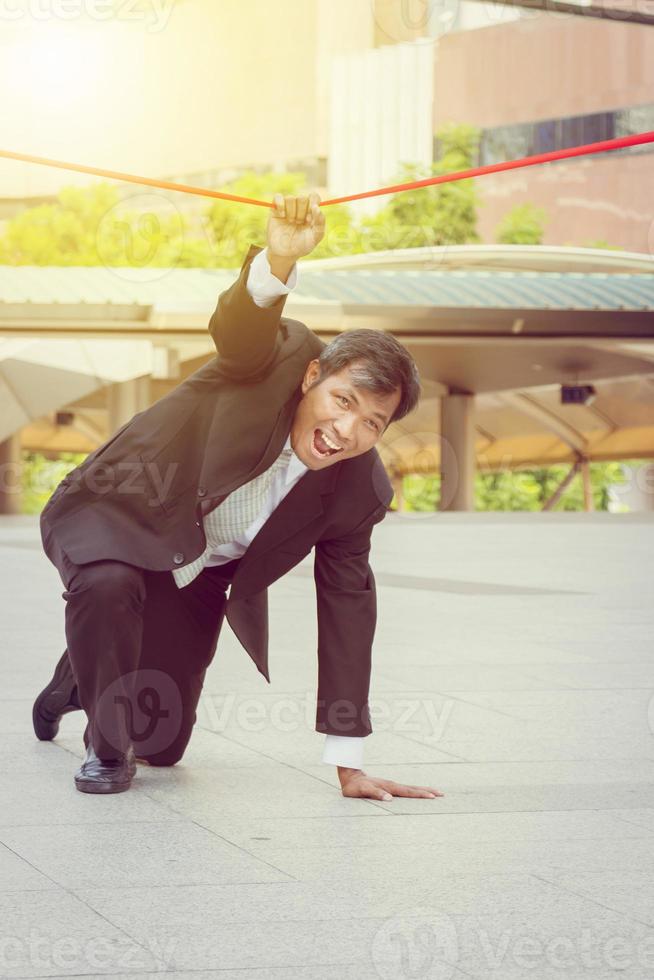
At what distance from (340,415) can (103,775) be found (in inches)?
48.7

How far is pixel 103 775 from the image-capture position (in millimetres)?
4445

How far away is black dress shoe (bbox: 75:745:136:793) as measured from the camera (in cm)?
443

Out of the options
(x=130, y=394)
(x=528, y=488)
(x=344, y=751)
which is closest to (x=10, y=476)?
(x=130, y=394)

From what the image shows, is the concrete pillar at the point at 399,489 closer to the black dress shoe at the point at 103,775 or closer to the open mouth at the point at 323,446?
the black dress shoe at the point at 103,775

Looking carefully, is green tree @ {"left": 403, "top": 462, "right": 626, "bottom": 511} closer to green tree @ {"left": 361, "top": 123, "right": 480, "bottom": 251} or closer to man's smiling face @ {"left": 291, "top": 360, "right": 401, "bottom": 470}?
green tree @ {"left": 361, "top": 123, "right": 480, "bottom": 251}

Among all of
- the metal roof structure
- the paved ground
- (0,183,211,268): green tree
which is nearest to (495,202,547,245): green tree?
(0,183,211,268): green tree

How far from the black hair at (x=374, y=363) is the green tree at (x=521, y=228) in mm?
62519

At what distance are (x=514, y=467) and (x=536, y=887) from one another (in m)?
45.8

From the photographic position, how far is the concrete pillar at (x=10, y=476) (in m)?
27.8

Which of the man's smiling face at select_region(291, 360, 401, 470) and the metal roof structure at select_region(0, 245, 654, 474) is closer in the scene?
the man's smiling face at select_region(291, 360, 401, 470)

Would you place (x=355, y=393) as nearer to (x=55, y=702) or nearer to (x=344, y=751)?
(x=344, y=751)

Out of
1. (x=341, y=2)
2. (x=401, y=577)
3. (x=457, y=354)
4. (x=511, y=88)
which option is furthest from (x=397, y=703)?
(x=341, y=2)

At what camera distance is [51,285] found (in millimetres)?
26000

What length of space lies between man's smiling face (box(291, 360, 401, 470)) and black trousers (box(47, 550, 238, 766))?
0.66 meters
